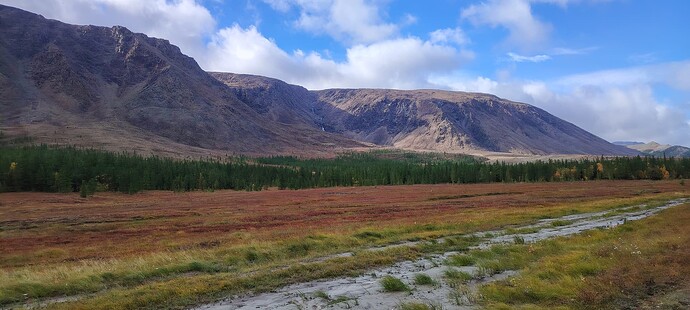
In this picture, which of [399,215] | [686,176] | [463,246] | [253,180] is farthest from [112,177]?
[686,176]

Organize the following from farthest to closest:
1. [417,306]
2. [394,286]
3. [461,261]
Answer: [461,261] → [394,286] → [417,306]

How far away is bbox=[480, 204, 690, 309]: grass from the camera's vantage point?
47.4ft

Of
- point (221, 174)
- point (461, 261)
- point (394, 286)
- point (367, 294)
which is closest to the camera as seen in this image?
point (367, 294)

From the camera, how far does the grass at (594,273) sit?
1445cm

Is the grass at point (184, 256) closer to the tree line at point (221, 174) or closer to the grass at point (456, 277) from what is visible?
the grass at point (456, 277)

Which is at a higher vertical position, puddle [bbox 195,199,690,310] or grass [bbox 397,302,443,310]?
grass [bbox 397,302,443,310]

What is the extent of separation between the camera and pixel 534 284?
16141mm

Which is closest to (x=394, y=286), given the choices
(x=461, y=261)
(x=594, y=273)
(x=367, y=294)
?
(x=367, y=294)

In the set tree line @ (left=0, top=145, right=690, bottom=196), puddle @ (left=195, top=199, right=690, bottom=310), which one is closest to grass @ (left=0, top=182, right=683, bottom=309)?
puddle @ (left=195, top=199, right=690, bottom=310)

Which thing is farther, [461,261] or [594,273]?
[461,261]

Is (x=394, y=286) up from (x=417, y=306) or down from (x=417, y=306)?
down

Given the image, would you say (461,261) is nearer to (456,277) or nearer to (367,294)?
(456,277)

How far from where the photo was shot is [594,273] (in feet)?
59.4

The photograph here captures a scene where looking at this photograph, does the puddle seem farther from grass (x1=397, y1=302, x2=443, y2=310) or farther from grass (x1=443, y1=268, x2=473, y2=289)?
grass (x1=397, y1=302, x2=443, y2=310)
